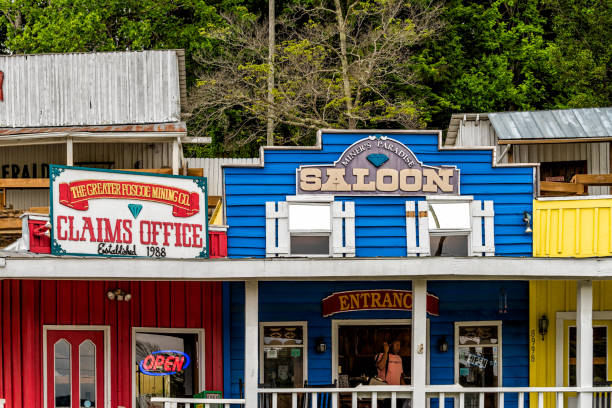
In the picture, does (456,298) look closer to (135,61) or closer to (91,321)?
(91,321)

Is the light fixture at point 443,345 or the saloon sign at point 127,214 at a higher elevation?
the saloon sign at point 127,214

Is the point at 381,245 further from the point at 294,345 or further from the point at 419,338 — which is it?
the point at 419,338

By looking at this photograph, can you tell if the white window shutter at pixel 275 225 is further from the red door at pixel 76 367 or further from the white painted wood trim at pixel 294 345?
the red door at pixel 76 367

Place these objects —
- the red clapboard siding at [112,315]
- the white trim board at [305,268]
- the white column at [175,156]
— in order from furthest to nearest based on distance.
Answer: the white column at [175,156] → the red clapboard siding at [112,315] → the white trim board at [305,268]

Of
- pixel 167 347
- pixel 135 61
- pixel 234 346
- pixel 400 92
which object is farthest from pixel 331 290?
pixel 400 92

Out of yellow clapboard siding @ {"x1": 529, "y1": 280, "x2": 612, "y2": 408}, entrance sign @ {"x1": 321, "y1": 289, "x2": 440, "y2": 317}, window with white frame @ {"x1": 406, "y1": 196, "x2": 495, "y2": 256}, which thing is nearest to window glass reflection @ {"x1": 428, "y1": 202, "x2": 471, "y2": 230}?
window with white frame @ {"x1": 406, "y1": 196, "x2": 495, "y2": 256}

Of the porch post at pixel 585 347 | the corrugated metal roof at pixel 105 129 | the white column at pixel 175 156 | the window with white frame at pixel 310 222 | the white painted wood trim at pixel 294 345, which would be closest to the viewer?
the porch post at pixel 585 347

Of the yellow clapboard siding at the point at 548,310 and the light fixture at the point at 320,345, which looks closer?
the light fixture at the point at 320,345

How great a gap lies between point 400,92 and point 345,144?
17421 millimetres

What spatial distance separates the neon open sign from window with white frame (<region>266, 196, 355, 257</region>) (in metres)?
2.20

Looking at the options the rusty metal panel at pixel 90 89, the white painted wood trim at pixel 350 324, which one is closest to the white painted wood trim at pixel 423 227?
the white painted wood trim at pixel 350 324

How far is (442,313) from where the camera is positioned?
1681 cm

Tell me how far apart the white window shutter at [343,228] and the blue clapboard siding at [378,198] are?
0.35ft

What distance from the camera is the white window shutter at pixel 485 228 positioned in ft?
53.5
